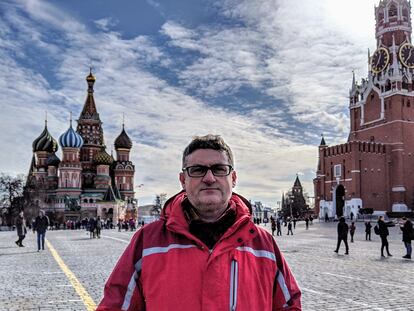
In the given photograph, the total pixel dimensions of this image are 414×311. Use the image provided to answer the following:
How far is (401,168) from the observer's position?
73.8 meters

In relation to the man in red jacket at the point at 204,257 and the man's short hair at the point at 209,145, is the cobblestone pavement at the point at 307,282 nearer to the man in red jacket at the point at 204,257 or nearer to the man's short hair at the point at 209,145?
the man in red jacket at the point at 204,257

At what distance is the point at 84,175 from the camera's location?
3469 inches

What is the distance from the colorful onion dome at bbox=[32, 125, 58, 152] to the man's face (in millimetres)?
93575

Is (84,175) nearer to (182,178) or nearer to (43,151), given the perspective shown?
(43,151)

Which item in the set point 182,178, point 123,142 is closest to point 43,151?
point 123,142

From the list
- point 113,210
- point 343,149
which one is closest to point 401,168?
point 343,149

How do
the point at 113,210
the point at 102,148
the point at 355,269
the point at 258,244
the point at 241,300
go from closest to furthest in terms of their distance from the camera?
the point at 241,300
the point at 258,244
the point at 355,269
the point at 113,210
the point at 102,148

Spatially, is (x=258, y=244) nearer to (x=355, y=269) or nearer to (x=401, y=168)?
(x=355, y=269)

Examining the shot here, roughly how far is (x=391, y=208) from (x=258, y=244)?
76.9 m

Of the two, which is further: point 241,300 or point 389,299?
point 389,299

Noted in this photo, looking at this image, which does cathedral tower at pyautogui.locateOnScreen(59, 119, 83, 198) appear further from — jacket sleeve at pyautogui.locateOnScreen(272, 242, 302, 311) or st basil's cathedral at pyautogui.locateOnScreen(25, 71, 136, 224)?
jacket sleeve at pyautogui.locateOnScreen(272, 242, 302, 311)

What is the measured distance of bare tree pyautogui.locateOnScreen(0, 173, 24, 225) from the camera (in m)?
69.8

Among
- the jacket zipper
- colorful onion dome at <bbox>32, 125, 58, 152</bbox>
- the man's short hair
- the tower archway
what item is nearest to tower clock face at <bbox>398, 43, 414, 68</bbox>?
the tower archway

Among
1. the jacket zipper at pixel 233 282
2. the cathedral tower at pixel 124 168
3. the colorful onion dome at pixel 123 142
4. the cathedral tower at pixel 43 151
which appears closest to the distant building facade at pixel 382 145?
the cathedral tower at pixel 124 168
